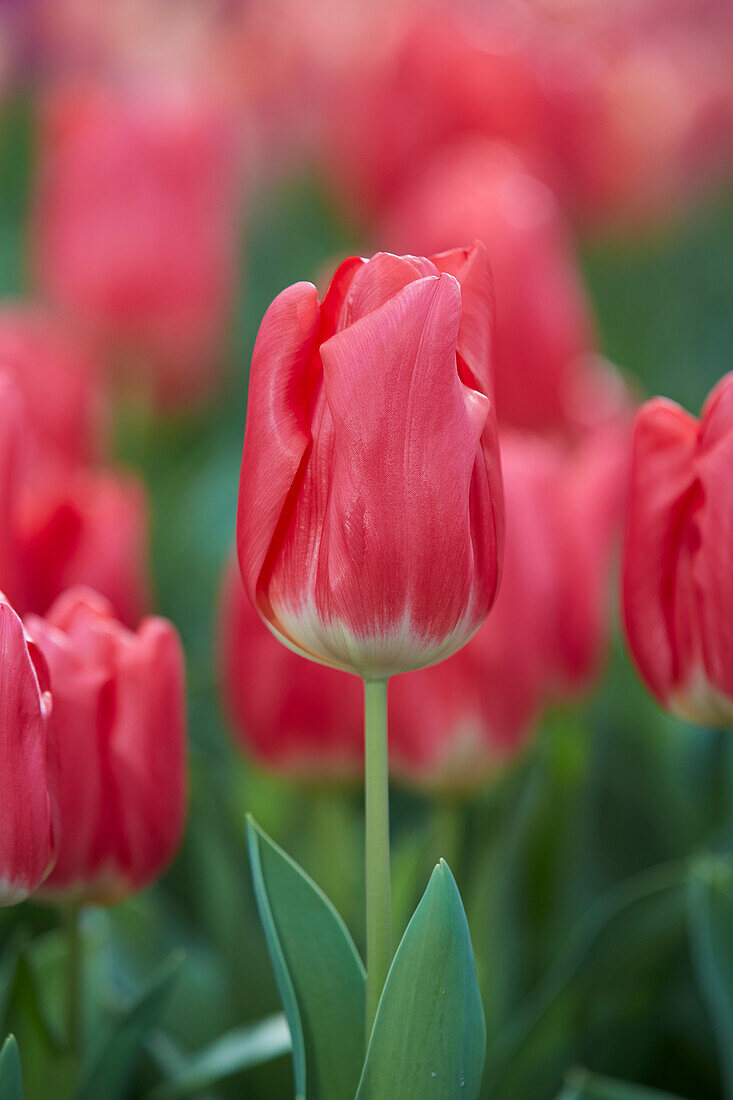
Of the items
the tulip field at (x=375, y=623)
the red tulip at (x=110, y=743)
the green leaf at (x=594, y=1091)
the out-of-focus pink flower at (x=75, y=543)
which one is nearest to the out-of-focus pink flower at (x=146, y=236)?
the tulip field at (x=375, y=623)

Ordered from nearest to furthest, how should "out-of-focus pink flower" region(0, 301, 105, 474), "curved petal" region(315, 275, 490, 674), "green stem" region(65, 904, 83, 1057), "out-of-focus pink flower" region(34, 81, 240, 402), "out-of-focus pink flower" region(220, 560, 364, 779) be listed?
1. "curved petal" region(315, 275, 490, 674)
2. "green stem" region(65, 904, 83, 1057)
3. "out-of-focus pink flower" region(220, 560, 364, 779)
4. "out-of-focus pink flower" region(0, 301, 105, 474)
5. "out-of-focus pink flower" region(34, 81, 240, 402)

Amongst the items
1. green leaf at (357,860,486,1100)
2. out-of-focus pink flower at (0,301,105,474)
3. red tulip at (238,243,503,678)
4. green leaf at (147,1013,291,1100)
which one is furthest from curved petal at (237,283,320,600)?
out-of-focus pink flower at (0,301,105,474)

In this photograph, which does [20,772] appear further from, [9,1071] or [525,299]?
[525,299]

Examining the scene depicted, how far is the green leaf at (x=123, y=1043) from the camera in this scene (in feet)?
1.49

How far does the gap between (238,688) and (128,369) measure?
0.63 m

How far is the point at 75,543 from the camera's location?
586 millimetres

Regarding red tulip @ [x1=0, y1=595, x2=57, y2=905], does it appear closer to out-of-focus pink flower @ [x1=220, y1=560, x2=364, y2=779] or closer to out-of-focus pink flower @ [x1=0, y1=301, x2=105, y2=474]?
out-of-focus pink flower @ [x1=220, y1=560, x2=364, y2=779]

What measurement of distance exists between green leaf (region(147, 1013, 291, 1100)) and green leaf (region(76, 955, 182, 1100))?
44 millimetres

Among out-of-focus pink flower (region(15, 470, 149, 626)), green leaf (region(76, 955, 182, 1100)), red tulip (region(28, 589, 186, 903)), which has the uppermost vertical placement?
out-of-focus pink flower (region(15, 470, 149, 626))

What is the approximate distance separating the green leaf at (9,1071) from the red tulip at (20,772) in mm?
42

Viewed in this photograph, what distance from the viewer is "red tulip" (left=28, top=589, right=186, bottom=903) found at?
1.44ft

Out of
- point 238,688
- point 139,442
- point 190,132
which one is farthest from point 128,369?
point 238,688

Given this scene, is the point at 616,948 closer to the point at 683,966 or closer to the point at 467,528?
the point at 683,966

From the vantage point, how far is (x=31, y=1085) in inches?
18.8
